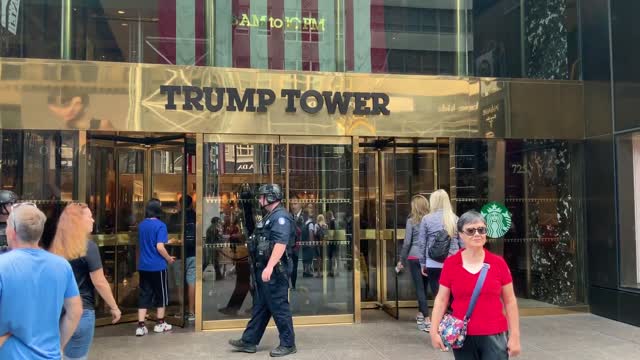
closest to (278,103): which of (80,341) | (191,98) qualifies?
(191,98)

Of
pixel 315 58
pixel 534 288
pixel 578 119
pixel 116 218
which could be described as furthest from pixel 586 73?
pixel 116 218

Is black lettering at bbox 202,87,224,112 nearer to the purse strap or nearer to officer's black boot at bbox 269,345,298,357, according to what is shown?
officer's black boot at bbox 269,345,298,357

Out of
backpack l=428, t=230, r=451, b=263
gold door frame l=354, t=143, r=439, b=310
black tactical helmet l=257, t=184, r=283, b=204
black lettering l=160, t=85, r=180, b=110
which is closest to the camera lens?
black tactical helmet l=257, t=184, r=283, b=204

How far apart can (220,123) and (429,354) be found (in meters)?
3.89

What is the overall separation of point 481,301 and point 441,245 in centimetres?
289

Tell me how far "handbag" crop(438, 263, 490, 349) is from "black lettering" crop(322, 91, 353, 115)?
4351 millimetres

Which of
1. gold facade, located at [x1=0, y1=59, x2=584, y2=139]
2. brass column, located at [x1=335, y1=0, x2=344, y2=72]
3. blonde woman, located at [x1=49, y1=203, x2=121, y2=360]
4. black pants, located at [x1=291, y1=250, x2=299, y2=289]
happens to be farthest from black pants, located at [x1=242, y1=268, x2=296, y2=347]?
brass column, located at [x1=335, y1=0, x2=344, y2=72]

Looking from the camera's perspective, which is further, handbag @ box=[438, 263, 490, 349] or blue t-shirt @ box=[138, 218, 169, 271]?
blue t-shirt @ box=[138, 218, 169, 271]

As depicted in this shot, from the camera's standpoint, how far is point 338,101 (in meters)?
7.64

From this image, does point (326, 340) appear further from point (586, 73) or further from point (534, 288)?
point (586, 73)

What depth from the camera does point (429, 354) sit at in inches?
242

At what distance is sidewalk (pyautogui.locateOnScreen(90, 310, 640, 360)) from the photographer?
610 cm

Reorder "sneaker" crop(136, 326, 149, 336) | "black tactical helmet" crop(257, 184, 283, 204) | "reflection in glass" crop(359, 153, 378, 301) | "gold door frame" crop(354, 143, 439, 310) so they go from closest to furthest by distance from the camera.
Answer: "black tactical helmet" crop(257, 184, 283, 204) → "sneaker" crop(136, 326, 149, 336) → "gold door frame" crop(354, 143, 439, 310) → "reflection in glass" crop(359, 153, 378, 301)

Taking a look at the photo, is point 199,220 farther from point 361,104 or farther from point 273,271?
point 361,104
